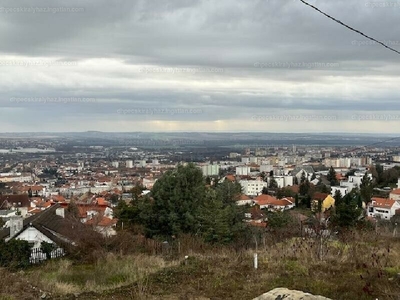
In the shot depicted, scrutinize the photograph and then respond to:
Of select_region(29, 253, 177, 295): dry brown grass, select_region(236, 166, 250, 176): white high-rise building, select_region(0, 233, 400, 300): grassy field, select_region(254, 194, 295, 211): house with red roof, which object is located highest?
select_region(0, 233, 400, 300): grassy field

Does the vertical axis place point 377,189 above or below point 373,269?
below

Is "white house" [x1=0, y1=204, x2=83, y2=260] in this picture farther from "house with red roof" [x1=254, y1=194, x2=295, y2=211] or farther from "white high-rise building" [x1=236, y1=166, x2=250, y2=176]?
"white high-rise building" [x1=236, y1=166, x2=250, y2=176]

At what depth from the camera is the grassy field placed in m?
5.34

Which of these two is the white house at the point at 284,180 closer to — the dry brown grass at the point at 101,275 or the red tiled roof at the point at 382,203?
the red tiled roof at the point at 382,203

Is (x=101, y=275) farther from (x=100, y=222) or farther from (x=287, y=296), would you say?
(x=100, y=222)

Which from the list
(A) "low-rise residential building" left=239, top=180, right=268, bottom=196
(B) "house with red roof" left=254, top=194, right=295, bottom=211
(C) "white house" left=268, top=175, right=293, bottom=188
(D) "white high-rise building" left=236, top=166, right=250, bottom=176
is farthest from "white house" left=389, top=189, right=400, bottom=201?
(D) "white high-rise building" left=236, top=166, right=250, bottom=176

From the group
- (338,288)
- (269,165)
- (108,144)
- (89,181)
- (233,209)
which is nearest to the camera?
(338,288)

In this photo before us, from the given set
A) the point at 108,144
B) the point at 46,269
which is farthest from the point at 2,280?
the point at 108,144

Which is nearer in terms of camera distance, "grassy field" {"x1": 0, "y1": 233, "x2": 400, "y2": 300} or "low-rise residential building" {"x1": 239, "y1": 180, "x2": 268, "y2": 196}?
"grassy field" {"x1": 0, "y1": 233, "x2": 400, "y2": 300}

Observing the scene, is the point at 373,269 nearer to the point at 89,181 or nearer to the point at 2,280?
the point at 2,280

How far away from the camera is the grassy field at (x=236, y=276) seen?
534 cm

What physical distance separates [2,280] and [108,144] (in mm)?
135580

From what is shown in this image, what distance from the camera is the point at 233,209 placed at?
16.7 meters

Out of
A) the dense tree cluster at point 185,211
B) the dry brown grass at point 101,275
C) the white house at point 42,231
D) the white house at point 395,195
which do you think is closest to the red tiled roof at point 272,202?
the white house at point 395,195
